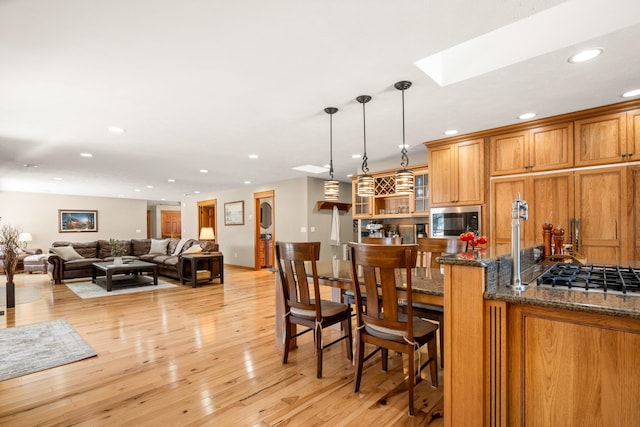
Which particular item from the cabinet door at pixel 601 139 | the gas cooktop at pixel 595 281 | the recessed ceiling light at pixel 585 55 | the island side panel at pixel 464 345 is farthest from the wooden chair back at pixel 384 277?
the cabinet door at pixel 601 139

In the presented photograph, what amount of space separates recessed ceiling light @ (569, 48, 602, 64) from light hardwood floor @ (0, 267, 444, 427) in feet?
8.10

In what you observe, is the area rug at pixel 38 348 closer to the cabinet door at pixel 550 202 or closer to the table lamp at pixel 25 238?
the cabinet door at pixel 550 202

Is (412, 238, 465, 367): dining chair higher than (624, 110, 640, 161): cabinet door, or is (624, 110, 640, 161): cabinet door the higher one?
(624, 110, 640, 161): cabinet door

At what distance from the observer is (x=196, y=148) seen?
4.54 meters

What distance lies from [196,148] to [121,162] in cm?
181

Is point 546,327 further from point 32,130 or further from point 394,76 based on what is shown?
point 32,130

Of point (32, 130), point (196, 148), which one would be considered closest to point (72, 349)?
point (32, 130)

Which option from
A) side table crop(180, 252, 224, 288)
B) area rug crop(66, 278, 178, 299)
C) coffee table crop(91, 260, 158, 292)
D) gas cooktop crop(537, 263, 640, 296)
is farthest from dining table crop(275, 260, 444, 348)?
coffee table crop(91, 260, 158, 292)

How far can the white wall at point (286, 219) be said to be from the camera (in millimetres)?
7238

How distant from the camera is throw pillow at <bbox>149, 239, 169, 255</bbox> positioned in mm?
8007

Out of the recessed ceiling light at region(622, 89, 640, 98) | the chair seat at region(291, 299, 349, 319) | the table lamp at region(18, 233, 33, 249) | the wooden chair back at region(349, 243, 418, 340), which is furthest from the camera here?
the table lamp at region(18, 233, 33, 249)

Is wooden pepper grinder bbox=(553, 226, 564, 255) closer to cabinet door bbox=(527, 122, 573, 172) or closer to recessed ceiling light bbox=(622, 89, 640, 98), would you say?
cabinet door bbox=(527, 122, 573, 172)

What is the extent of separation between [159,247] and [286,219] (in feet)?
10.9

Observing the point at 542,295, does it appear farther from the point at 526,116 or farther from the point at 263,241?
the point at 263,241
